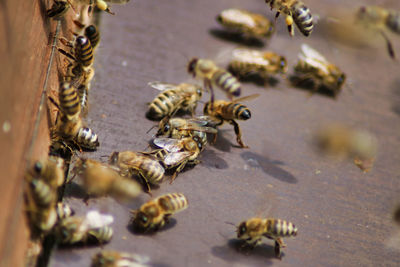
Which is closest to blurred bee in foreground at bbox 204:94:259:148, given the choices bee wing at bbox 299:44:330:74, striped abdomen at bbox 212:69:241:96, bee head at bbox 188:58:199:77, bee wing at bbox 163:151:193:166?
striped abdomen at bbox 212:69:241:96

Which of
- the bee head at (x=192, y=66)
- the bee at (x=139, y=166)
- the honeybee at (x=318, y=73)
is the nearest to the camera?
the bee at (x=139, y=166)

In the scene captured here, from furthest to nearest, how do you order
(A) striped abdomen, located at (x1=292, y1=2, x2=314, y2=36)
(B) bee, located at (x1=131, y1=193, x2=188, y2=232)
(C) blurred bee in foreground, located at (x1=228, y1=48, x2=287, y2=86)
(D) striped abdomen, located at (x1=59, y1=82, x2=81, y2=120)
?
(C) blurred bee in foreground, located at (x1=228, y1=48, x2=287, y2=86), (A) striped abdomen, located at (x1=292, y1=2, x2=314, y2=36), (D) striped abdomen, located at (x1=59, y1=82, x2=81, y2=120), (B) bee, located at (x1=131, y1=193, x2=188, y2=232)

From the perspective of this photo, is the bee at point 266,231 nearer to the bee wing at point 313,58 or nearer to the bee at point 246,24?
the bee wing at point 313,58

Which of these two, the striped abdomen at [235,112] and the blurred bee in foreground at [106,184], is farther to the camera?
the striped abdomen at [235,112]

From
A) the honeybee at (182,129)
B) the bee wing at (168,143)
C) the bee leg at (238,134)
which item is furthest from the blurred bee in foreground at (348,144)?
the bee wing at (168,143)

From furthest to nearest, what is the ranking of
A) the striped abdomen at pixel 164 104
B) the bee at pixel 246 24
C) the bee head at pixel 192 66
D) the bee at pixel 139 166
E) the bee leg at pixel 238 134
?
the bee at pixel 246 24, the bee head at pixel 192 66, the bee leg at pixel 238 134, the striped abdomen at pixel 164 104, the bee at pixel 139 166

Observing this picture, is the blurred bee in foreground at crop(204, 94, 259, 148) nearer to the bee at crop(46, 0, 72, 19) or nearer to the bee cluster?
the bee cluster
